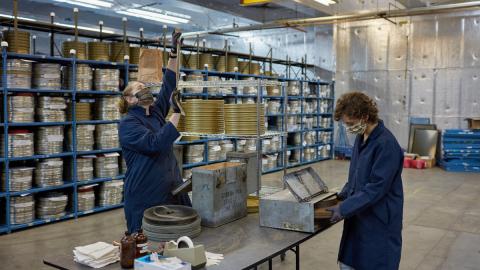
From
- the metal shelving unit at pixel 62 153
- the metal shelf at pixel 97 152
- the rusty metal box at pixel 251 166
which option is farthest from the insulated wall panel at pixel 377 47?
the rusty metal box at pixel 251 166

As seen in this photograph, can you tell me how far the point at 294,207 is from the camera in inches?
107

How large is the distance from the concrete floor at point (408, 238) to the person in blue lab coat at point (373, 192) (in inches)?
83.8

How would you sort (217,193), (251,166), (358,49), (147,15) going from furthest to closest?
1. (358,49)
2. (147,15)
3. (251,166)
4. (217,193)

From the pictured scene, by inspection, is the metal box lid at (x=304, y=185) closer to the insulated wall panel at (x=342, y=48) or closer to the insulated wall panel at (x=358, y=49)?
the insulated wall panel at (x=358, y=49)

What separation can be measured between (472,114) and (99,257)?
11291 mm

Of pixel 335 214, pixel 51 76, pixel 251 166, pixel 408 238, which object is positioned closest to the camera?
pixel 335 214

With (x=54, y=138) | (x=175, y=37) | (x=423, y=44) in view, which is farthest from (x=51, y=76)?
(x=423, y=44)

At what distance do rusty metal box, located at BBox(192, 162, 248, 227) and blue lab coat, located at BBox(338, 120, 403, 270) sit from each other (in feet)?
2.50

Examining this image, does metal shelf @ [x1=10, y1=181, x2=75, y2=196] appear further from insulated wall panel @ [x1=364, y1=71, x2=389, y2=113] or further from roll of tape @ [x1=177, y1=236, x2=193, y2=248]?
insulated wall panel @ [x1=364, y1=71, x2=389, y2=113]

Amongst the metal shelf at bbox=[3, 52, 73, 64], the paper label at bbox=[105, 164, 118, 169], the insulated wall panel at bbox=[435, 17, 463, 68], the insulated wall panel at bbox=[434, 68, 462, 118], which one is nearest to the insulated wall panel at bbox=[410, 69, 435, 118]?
the insulated wall panel at bbox=[434, 68, 462, 118]

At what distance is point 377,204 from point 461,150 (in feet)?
31.0

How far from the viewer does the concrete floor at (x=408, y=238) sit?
15.5 ft

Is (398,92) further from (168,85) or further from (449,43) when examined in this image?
(168,85)

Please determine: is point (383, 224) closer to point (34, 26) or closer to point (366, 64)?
point (34, 26)
